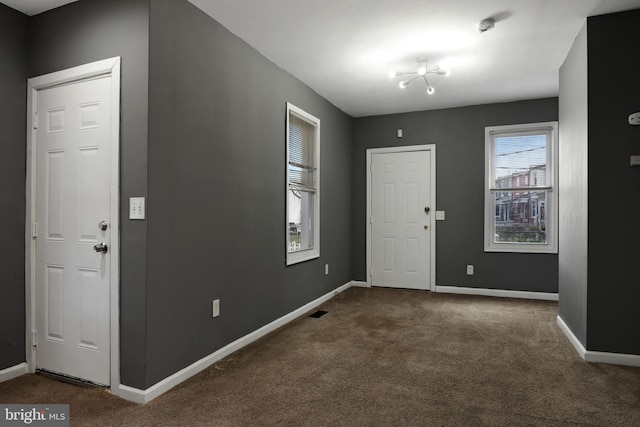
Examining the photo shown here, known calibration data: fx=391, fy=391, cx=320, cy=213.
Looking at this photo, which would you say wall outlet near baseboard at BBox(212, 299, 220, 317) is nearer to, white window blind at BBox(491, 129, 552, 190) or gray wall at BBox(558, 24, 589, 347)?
gray wall at BBox(558, 24, 589, 347)

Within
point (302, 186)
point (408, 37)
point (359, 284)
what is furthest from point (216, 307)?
point (359, 284)

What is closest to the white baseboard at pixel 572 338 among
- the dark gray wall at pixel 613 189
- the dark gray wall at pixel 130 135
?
the dark gray wall at pixel 613 189

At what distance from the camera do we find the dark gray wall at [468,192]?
16.7 ft

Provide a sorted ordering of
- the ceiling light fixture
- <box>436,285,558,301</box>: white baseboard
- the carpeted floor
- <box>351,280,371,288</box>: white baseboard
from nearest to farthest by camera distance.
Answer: the carpeted floor < the ceiling light fixture < <box>436,285,558,301</box>: white baseboard < <box>351,280,371,288</box>: white baseboard

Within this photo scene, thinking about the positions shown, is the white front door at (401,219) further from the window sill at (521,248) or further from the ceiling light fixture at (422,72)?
the ceiling light fixture at (422,72)

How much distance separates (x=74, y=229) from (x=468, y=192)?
4.64m

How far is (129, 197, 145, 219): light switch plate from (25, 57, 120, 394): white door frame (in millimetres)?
103

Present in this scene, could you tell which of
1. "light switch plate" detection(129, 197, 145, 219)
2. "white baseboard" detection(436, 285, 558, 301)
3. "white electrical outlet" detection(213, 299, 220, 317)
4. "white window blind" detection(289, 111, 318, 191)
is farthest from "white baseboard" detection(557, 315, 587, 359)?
"light switch plate" detection(129, 197, 145, 219)

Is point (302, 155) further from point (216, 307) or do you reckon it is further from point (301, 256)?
point (216, 307)

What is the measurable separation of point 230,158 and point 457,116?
3635 mm

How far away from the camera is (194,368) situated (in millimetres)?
2713

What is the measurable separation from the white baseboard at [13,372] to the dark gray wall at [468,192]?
469 centimetres

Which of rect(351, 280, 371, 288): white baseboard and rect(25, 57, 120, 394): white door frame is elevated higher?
rect(25, 57, 120, 394): white door frame

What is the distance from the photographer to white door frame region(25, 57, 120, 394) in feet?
7.98
